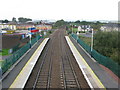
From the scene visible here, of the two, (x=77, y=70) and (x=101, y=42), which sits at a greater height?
(x=101, y=42)

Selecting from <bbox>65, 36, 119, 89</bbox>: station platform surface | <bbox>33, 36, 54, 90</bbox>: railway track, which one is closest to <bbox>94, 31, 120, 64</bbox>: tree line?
<bbox>65, 36, 119, 89</bbox>: station platform surface

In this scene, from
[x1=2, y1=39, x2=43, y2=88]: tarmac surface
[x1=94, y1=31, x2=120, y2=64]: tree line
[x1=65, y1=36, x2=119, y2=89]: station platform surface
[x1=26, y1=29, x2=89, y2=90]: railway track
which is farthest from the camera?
[x1=94, y1=31, x2=120, y2=64]: tree line

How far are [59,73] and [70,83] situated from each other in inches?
117

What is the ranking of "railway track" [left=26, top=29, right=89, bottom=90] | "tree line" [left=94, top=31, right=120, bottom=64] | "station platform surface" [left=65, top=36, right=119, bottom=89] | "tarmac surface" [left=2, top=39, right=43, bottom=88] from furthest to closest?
"tree line" [left=94, top=31, right=120, bottom=64] → "railway track" [left=26, top=29, right=89, bottom=90] → "tarmac surface" [left=2, top=39, right=43, bottom=88] → "station platform surface" [left=65, top=36, right=119, bottom=89]

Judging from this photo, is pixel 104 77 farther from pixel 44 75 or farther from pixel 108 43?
pixel 108 43

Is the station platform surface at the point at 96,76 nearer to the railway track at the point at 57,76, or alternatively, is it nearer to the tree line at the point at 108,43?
the railway track at the point at 57,76

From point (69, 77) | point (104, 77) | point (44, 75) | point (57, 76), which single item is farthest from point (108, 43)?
point (44, 75)

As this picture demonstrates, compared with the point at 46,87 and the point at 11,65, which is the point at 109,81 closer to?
the point at 46,87

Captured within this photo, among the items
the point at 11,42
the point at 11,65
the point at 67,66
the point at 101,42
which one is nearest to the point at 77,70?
the point at 67,66

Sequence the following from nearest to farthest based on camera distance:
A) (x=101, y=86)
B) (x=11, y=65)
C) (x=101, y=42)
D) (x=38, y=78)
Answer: (x=101, y=86) → (x=38, y=78) → (x=11, y=65) → (x=101, y=42)

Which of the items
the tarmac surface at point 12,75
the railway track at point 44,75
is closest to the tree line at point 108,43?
the railway track at point 44,75

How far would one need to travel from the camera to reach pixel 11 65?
18.8 metres

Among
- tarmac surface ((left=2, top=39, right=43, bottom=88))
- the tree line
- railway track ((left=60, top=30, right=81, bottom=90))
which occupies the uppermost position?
the tree line

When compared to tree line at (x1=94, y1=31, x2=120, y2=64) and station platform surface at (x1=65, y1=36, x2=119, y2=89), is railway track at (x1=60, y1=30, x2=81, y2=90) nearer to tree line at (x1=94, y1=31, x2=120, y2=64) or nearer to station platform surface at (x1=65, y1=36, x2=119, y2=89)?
station platform surface at (x1=65, y1=36, x2=119, y2=89)
